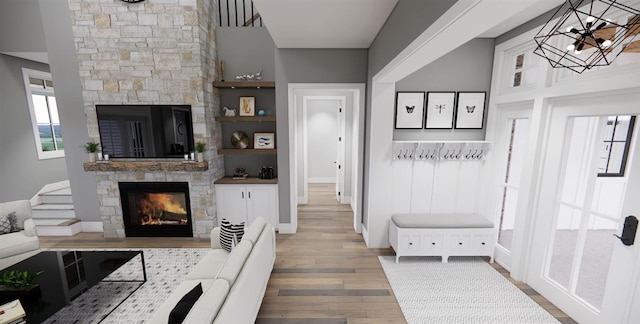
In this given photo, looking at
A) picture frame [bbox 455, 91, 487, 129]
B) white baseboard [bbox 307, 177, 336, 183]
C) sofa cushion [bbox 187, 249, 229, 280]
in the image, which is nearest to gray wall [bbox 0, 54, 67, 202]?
sofa cushion [bbox 187, 249, 229, 280]

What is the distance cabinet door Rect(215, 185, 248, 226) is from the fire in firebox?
0.56m

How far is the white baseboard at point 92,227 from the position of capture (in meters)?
4.24

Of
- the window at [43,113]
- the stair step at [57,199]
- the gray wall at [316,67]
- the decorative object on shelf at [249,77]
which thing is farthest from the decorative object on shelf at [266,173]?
the window at [43,113]

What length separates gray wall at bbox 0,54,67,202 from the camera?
430 centimetres

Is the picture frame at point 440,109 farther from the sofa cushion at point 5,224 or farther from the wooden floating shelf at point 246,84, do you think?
the sofa cushion at point 5,224

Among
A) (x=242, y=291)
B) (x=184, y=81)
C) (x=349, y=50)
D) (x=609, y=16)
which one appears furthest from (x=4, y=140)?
(x=609, y=16)

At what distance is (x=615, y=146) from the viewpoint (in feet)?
6.82

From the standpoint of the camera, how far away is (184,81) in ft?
12.0

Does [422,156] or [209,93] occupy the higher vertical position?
[209,93]

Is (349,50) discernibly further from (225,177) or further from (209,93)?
(225,177)

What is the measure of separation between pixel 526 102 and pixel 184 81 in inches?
178

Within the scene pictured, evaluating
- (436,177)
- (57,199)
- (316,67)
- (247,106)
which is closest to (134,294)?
(247,106)

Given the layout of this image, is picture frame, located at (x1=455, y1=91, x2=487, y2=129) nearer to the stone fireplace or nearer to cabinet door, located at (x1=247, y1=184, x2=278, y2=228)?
cabinet door, located at (x1=247, y1=184, x2=278, y2=228)

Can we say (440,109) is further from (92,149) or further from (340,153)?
(92,149)
